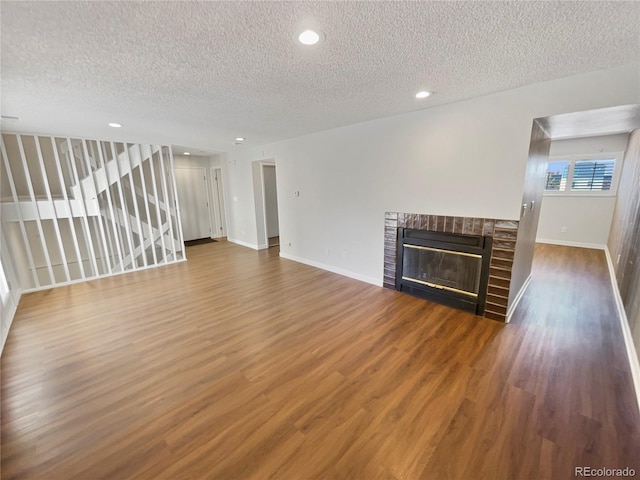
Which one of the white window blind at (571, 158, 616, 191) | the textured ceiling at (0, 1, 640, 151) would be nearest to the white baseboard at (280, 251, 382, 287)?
the textured ceiling at (0, 1, 640, 151)

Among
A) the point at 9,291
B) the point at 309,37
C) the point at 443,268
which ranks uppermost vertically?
the point at 309,37

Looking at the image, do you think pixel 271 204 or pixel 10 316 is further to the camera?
pixel 271 204

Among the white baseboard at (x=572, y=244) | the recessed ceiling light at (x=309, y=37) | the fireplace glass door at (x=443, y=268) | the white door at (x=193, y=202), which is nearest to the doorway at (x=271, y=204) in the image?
the white door at (x=193, y=202)

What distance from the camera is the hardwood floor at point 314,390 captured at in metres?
1.46

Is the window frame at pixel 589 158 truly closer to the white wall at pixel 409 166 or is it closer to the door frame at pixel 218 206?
the white wall at pixel 409 166

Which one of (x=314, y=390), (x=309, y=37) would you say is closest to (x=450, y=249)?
(x=314, y=390)

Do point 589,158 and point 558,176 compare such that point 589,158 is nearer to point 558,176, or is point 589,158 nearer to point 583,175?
point 583,175

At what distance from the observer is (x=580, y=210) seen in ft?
20.0

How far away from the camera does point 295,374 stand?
213 centimetres

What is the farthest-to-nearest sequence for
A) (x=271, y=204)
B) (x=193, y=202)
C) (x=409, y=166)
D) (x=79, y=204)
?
(x=193, y=202), (x=271, y=204), (x=79, y=204), (x=409, y=166)

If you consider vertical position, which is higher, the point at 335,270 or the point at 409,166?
the point at 409,166

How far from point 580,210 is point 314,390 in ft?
25.4

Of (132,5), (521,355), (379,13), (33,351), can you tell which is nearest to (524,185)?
(521,355)

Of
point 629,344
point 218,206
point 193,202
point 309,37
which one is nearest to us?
point 309,37
